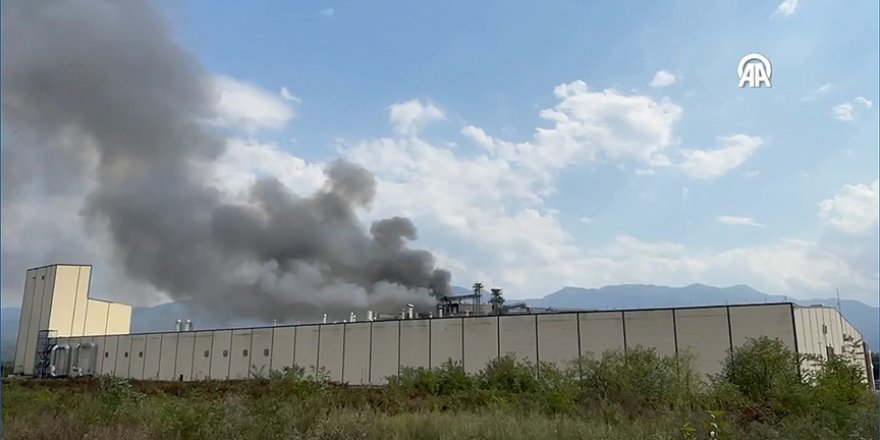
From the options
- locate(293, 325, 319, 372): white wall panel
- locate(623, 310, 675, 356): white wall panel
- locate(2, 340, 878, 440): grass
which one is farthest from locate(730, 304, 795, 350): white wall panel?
locate(293, 325, 319, 372): white wall panel

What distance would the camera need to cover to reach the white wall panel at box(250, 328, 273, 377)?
42188 mm

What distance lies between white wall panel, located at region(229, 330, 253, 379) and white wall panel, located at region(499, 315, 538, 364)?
65.1 ft

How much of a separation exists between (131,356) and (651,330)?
42.8 m

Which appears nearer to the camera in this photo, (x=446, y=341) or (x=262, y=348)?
(x=446, y=341)

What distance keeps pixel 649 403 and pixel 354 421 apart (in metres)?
9.69

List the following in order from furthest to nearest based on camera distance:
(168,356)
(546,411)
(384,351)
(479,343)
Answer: (168,356) → (384,351) → (479,343) → (546,411)

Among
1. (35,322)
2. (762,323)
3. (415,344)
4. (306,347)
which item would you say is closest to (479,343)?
(415,344)

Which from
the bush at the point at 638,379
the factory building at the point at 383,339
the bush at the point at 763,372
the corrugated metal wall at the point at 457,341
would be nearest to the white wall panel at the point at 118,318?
the factory building at the point at 383,339

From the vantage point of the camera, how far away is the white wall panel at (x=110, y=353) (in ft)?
175

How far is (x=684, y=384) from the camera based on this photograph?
20.3m

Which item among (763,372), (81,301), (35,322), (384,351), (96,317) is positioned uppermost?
(81,301)

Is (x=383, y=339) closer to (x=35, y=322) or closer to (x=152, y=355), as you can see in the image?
(x=152, y=355)

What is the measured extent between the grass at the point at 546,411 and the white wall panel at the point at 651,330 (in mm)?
6408

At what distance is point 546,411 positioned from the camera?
15.0 meters
